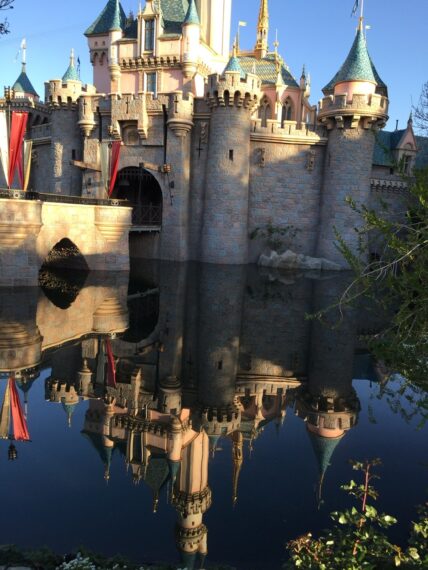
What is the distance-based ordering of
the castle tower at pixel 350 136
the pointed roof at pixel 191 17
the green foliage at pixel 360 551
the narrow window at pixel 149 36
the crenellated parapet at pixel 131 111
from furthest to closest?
the narrow window at pixel 149 36 → the pointed roof at pixel 191 17 → the crenellated parapet at pixel 131 111 → the castle tower at pixel 350 136 → the green foliage at pixel 360 551

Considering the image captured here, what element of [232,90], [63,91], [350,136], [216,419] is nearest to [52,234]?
[232,90]

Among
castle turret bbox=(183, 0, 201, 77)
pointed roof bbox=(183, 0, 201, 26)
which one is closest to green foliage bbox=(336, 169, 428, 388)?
castle turret bbox=(183, 0, 201, 77)

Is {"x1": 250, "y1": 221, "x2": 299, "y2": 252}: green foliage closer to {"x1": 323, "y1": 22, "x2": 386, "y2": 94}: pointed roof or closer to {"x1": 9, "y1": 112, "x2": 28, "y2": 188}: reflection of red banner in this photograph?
{"x1": 323, "y1": 22, "x2": 386, "y2": 94}: pointed roof

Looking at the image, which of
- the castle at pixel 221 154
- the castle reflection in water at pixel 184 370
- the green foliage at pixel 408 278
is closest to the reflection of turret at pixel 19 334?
the castle reflection in water at pixel 184 370

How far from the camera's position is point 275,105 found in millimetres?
31953

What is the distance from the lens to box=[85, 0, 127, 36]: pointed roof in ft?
98.9

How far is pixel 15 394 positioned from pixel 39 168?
79.0 ft

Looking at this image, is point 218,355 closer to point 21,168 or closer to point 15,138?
point 21,168

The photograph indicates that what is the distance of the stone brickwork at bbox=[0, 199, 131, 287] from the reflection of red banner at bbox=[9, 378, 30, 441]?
7920 mm

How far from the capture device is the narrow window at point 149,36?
28119mm

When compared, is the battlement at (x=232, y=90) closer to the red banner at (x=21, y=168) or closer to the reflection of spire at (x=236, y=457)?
the red banner at (x=21, y=168)

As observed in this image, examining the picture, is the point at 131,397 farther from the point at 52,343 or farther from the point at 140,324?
the point at 140,324

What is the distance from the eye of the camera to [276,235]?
25297 millimetres

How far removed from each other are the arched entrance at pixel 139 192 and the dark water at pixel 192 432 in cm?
1400
